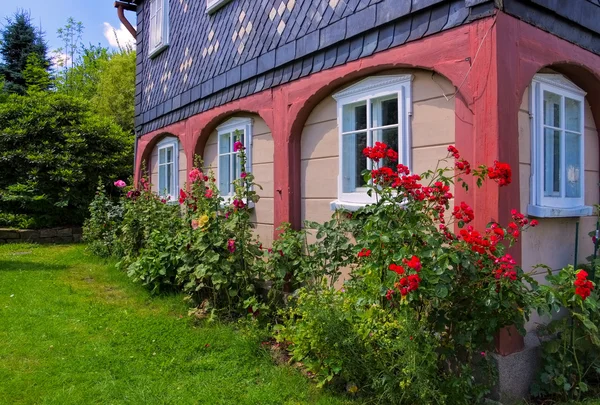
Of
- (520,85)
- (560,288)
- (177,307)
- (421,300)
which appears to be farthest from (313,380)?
(520,85)

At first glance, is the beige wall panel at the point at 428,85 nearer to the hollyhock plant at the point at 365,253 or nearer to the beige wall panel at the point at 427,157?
the beige wall panel at the point at 427,157

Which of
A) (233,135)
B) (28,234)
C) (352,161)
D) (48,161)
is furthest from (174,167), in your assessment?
(48,161)

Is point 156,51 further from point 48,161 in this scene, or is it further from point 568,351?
point 568,351

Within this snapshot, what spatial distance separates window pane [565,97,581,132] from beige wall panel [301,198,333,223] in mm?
2193

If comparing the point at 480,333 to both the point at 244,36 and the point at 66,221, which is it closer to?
the point at 244,36

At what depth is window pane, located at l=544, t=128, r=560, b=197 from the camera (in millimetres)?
3814

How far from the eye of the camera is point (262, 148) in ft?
19.0

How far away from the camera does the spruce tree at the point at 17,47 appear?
760 inches

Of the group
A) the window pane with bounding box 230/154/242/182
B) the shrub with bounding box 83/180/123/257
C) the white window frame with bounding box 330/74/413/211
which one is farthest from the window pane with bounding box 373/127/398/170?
the shrub with bounding box 83/180/123/257

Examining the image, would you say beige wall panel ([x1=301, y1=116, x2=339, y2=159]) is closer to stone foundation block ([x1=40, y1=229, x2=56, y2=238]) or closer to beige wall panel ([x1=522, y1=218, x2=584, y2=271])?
beige wall panel ([x1=522, y1=218, x2=584, y2=271])

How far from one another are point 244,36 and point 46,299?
12.7ft

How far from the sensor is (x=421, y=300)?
298 cm

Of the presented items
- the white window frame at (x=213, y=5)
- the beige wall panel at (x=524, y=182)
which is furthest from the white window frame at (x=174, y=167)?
the beige wall panel at (x=524, y=182)

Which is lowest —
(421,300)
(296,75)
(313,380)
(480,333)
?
(313,380)
